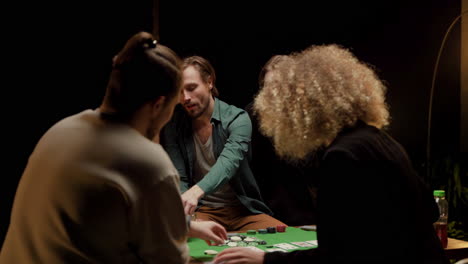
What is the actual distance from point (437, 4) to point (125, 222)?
16.2 ft

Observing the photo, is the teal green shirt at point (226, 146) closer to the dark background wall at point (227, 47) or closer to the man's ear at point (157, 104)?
the dark background wall at point (227, 47)

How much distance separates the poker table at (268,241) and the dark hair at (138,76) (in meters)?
0.95

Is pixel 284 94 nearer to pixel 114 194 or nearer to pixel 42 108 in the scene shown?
pixel 114 194

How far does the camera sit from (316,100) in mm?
1638

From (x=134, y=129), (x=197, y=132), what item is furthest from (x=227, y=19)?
(x=134, y=129)

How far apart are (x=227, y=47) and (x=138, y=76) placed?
117 inches

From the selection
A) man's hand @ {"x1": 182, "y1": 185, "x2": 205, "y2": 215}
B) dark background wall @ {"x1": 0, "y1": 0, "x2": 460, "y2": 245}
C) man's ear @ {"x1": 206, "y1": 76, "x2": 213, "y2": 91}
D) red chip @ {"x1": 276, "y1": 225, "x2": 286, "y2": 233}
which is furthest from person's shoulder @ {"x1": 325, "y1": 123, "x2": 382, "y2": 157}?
dark background wall @ {"x1": 0, "y1": 0, "x2": 460, "y2": 245}

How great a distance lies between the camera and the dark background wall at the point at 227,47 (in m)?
3.56

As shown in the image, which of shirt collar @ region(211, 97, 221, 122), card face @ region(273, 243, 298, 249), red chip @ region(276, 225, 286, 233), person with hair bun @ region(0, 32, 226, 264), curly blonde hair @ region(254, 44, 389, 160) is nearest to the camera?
person with hair bun @ region(0, 32, 226, 264)

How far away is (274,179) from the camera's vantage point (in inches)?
144

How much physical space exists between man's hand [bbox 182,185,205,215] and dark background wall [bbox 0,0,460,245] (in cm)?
127

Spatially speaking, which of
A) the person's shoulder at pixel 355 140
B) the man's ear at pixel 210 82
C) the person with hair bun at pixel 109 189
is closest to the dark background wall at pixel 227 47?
the man's ear at pixel 210 82

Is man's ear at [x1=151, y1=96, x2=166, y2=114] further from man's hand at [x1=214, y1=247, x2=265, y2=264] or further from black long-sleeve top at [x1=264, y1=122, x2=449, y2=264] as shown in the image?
man's hand at [x1=214, y1=247, x2=265, y2=264]

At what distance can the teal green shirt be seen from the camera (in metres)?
3.40
